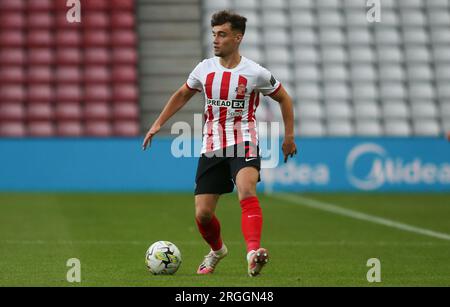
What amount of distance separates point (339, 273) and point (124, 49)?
1659cm

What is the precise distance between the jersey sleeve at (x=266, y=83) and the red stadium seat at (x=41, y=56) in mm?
16224

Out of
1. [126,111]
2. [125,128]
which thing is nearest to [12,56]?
[126,111]

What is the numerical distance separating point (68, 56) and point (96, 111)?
1517 mm

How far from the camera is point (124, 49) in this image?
24078 millimetres

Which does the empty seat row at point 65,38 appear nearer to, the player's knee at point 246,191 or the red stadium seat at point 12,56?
the red stadium seat at point 12,56

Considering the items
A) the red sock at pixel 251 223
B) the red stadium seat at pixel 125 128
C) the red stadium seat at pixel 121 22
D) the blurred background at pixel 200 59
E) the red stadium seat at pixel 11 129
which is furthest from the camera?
the red stadium seat at pixel 121 22

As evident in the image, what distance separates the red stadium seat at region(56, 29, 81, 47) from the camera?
23.8 metres

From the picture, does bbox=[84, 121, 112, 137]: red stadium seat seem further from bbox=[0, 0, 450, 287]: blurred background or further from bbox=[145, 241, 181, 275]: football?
bbox=[145, 241, 181, 275]: football

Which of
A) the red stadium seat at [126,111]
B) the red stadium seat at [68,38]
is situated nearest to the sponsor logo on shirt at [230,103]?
the red stadium seat at [126,111]

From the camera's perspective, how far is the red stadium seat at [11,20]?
941 inches

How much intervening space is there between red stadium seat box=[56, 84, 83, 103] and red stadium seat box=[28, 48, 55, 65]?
0.68 metres

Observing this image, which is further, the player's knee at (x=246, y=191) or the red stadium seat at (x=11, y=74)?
the red stadium seat at (x=11, y=74)

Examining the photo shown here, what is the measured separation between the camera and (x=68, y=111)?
23.2 m
